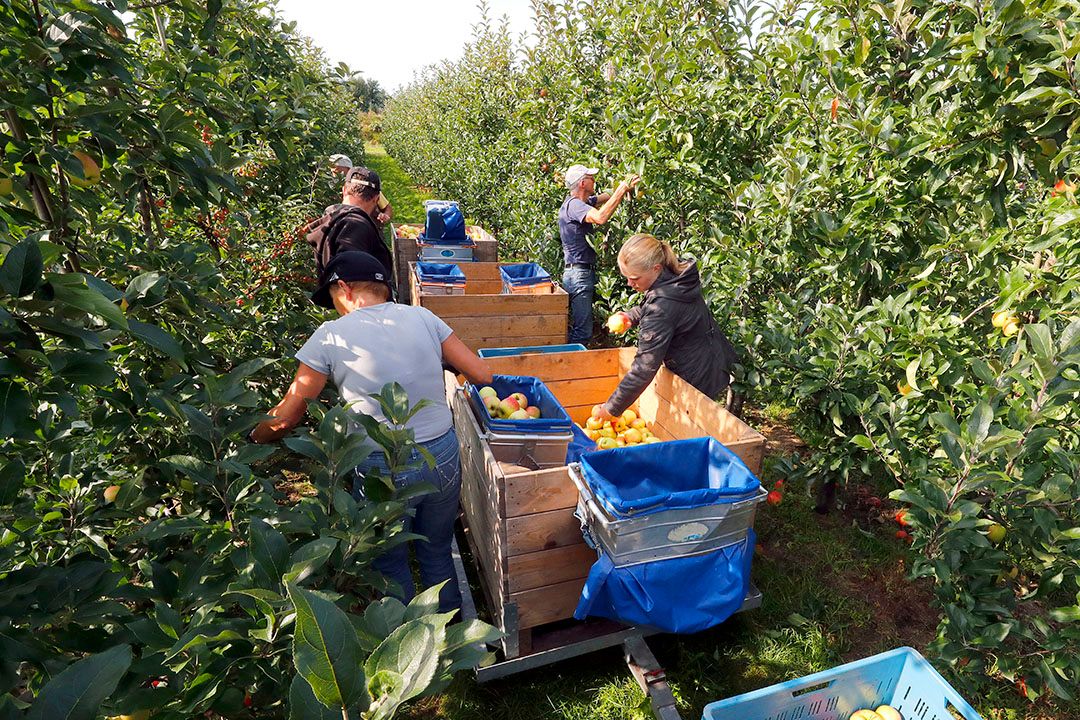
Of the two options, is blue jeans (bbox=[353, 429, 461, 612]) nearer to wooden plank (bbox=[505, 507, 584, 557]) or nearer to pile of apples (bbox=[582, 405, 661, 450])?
wooden plank (bbox=[505, 507, 584, 557])

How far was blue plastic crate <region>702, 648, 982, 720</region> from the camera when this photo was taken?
179 cm

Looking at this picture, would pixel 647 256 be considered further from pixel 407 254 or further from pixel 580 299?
pixel 407 254

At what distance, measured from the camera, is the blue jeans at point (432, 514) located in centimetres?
238

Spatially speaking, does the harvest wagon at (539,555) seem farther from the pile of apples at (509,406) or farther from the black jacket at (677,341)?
the black jacket at (677,341)

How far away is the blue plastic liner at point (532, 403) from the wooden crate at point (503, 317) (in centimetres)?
161

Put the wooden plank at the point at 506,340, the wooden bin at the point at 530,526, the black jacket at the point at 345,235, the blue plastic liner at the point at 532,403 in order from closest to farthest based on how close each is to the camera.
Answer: the wooden bin at the point at 530,526, the blue plastic liner at the point at 532,403, the black jacket at the point at 345,235, the wooden plank at the point at 506,340

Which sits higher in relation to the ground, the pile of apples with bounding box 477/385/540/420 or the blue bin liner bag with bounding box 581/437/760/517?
the pile of apples with bounding box 477/385/540/420

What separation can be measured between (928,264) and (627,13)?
9.61ft

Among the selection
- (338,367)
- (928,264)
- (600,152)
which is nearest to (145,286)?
(338,367)

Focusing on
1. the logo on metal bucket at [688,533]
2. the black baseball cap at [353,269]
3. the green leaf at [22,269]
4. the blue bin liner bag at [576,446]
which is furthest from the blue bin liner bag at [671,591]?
the green leaf at [22,269]

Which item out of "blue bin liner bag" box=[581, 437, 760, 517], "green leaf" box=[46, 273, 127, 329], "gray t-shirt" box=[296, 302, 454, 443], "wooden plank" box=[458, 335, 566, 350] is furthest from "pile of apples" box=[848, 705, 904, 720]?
"wooden plank" box=[458, 335, 566, 350]

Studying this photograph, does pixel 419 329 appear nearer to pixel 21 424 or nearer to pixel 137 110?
pixel 137 110

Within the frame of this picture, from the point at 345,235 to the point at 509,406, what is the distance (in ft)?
7.69

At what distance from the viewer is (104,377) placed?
943 millimetres
